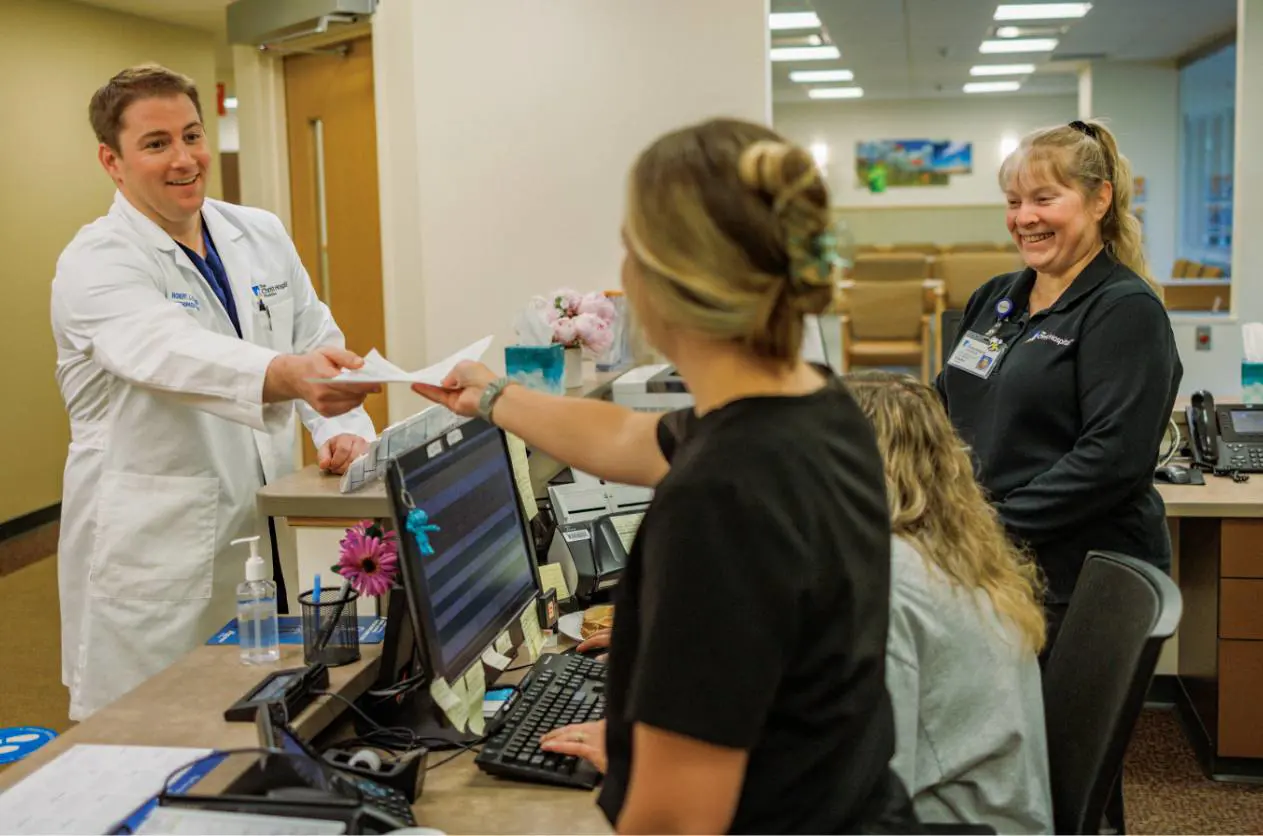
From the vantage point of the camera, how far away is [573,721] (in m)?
1.64

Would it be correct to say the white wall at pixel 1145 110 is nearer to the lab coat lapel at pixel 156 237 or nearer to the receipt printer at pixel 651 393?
the receipt printer at pixel 651 393

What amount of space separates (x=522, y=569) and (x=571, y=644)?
31 cm

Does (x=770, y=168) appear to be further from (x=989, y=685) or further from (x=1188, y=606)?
(x=1188, y=606)

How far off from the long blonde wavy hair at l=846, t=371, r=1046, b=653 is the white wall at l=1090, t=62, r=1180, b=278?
1287 centimetres

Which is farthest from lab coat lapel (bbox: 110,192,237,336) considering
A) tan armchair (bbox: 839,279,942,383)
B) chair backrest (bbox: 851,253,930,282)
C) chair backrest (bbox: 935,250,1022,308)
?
chair backrest (bbox: 935,250,1022,308)

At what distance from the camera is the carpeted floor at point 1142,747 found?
302 cm

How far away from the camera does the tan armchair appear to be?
32.1ft

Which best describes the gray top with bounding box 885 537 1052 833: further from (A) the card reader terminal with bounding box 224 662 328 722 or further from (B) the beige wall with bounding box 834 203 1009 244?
(B) the beige wall with bounding box 834 203 1009 244

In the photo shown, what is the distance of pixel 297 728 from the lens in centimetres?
152

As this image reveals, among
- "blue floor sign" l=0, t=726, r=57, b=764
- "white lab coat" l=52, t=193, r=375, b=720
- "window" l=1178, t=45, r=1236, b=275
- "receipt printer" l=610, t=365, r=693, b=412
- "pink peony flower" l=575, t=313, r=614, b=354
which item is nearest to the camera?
"blue floor sign" l=0, t=726, r=57, b=764

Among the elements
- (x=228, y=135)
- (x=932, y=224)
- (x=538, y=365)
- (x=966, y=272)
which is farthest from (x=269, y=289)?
(x=932, y=224)

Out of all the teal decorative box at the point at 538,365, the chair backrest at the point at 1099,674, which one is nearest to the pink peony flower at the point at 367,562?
the chair backrest at the point at 1099,674

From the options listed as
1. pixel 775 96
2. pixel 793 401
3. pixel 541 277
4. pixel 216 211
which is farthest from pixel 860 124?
pixel 793 401

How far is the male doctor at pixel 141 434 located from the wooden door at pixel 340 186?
2.68 m
